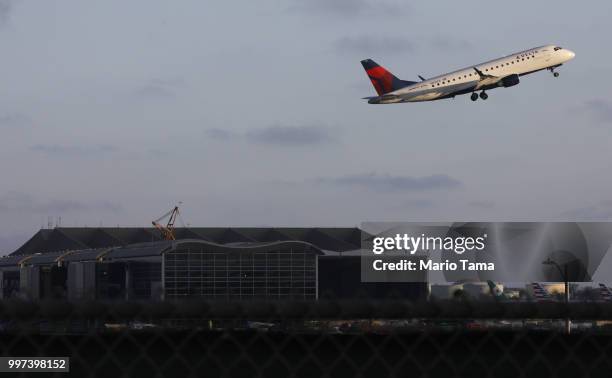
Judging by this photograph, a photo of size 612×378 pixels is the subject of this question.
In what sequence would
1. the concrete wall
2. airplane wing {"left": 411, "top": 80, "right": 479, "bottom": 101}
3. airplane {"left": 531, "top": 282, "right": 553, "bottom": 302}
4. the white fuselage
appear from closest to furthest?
1. airplane {"left": 531, "top": 282, "right": 553, "bottom": 302}
2. airplane wing {"left": 411, "top": 80, "right": 479, "bottom": 101}
3. the white fuselage
4. the concrete wall

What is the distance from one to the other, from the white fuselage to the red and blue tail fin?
1906 centimetres

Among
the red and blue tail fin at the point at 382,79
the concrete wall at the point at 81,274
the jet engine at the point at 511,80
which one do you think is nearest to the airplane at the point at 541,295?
the jet engine at the point at 511,80

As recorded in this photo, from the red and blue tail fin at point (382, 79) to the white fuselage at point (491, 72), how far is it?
750 inches

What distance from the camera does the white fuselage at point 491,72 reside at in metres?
123

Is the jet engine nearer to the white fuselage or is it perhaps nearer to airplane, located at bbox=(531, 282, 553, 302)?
the white fuselage

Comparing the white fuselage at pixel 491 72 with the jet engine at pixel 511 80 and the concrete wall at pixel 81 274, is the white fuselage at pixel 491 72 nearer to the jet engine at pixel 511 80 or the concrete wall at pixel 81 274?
the jet engine at pixel 511 80

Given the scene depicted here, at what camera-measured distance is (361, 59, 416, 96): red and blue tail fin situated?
146625 millimetres

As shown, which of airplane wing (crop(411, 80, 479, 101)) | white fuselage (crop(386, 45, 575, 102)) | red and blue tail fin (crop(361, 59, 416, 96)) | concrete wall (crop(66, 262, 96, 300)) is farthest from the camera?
concrete wall (crop(66, 262, 96, 300))

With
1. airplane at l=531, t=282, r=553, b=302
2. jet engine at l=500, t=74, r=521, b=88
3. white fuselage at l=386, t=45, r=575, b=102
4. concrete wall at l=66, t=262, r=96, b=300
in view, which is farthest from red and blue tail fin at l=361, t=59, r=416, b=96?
concrete wall at l=66, t=262, r=96, b=300

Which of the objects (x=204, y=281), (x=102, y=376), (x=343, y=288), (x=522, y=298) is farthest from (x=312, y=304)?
(x=343, y=288)

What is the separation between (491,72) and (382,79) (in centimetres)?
2454

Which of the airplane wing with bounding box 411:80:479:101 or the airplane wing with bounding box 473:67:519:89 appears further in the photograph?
the airplane wing with bounding box 411:80:479:101

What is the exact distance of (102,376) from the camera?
1423 cm

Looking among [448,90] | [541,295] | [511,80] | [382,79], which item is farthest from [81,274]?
[541,295]
